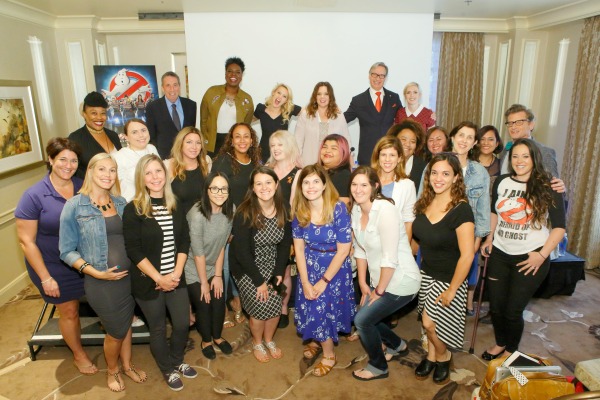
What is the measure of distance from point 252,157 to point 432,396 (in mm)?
2260

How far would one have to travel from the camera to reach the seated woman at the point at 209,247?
8.85 feet

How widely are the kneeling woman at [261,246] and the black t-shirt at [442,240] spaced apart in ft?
2.96

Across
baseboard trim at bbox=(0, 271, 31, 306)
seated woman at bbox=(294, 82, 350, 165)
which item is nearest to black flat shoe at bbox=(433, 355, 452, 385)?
seated woman at bbox=(294, 82, 350, 165)

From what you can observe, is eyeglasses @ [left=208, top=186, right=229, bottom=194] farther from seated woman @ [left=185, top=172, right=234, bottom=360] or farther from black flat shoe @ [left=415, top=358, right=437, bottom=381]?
black flat shoe @ [left=415, top=358, right=437, bottom=381]

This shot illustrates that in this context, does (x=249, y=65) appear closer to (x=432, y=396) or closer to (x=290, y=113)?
(x=290, y=113)

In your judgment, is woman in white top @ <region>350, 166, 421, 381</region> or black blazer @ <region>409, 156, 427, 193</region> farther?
black blazer @ <region>409, 156, 427, 193</region>

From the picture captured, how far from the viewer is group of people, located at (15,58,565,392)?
8.08 ft

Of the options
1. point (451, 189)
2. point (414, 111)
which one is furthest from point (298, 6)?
point (451, 189)

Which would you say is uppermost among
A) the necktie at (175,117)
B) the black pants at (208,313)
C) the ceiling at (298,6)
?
the ceiling at (298,6)

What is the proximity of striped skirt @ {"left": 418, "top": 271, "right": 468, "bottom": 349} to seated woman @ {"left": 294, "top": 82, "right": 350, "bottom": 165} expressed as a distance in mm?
1959

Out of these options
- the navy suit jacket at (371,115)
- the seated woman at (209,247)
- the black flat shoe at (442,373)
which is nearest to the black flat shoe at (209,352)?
the seated woman at (209,247)

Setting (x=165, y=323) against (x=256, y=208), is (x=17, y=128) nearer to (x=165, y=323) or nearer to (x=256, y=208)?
(x=165, y=323)

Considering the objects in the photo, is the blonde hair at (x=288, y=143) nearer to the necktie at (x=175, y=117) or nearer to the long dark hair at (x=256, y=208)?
the long dark hair at (x=256, y=208)

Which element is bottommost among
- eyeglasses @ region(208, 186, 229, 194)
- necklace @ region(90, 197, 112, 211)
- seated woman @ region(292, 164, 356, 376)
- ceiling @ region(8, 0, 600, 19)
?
seated woman @ region(292, 164, 356, 376)
